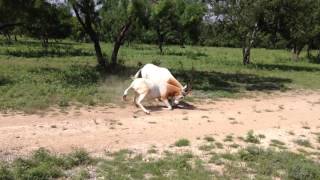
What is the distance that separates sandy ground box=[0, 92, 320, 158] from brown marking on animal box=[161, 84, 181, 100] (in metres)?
0.46

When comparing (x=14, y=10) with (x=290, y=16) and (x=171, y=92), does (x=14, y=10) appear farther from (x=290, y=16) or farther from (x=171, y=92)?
(x=290, y=16)

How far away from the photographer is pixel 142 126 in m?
11.1

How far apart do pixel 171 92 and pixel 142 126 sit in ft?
9.91

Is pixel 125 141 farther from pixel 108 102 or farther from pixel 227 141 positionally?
pixel 108 102

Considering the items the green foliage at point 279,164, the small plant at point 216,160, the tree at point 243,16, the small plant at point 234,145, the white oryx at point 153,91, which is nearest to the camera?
the green foliage at point 279,164

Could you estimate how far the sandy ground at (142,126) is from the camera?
939 cm

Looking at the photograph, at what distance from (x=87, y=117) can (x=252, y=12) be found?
1885cm

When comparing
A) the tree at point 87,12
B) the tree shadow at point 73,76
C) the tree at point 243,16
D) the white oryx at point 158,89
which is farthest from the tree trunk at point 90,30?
the tree at point 243,16

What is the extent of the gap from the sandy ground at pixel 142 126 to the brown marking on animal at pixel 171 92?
459 millimetres

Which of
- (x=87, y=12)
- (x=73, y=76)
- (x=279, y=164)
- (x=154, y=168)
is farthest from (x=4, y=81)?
(x=279, y=164)

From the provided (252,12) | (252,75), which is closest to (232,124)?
(252,75)

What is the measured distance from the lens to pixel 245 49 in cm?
3150

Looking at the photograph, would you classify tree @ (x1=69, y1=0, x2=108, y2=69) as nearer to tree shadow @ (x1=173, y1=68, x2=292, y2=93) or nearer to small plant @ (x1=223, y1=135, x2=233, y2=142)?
tree shadow @ (x1=173, y1=68, x2=292, y2=93)

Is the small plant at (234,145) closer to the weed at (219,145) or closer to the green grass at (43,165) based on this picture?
the weed at (219,145)
